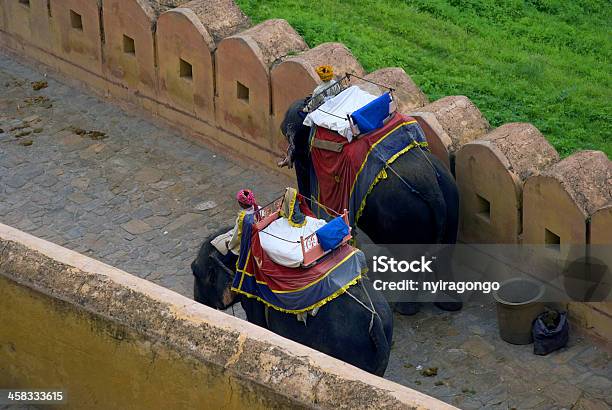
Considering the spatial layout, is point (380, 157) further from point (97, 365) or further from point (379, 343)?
point (97, 365)

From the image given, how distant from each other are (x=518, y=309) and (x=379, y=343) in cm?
172

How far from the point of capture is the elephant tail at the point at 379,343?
895 cm

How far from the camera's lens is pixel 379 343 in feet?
29.5

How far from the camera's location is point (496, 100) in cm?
1280

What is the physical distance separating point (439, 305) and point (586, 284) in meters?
1.17

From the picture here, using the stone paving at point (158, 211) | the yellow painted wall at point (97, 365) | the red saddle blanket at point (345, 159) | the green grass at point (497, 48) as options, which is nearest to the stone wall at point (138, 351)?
the yellow painted wall at point (97, 365)

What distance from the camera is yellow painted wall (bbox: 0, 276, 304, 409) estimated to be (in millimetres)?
6527

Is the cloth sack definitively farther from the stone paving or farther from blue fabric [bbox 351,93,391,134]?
blue fabric [bbox 351,93,391,134]

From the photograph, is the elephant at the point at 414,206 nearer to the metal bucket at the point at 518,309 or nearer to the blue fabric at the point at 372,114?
the blue fabric at the point at 372,114

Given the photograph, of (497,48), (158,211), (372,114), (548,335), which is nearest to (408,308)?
(548,335)

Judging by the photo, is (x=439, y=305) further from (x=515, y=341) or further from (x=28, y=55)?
(x=28, y=55)

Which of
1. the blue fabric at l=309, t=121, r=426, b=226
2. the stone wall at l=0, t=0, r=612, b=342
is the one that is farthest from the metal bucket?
the blue fabric at l=309, t=121, r=426, b=226

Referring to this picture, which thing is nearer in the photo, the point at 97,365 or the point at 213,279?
the point at 97,365

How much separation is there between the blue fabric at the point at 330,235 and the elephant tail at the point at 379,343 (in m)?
0.53
